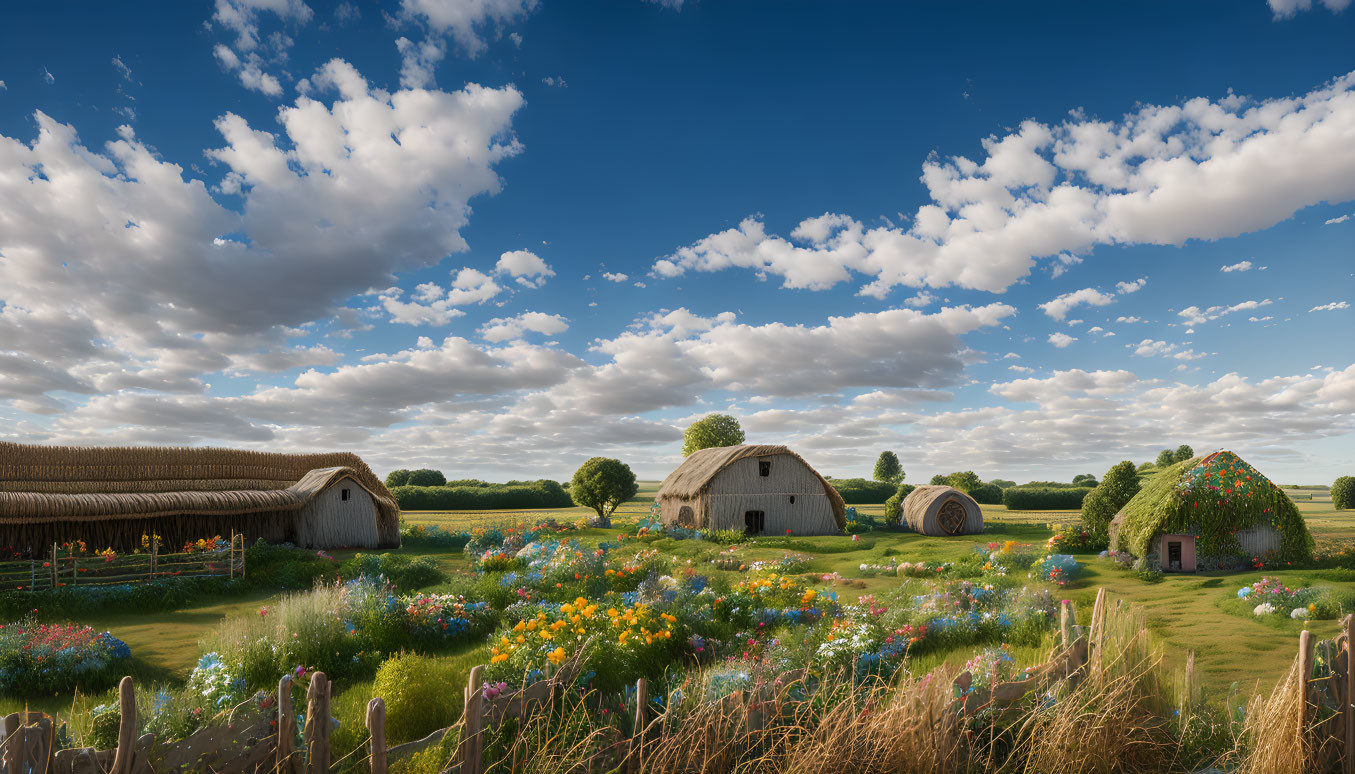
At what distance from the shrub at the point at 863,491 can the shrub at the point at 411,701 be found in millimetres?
46509

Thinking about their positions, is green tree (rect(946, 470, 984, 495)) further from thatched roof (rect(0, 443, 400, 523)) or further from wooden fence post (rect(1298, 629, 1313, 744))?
wooden fence post (rect(1298, 629, 1313, 744))

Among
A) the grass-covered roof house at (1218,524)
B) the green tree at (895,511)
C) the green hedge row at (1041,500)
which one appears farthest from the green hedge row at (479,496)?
the grass-covered roof house at (1218,524)

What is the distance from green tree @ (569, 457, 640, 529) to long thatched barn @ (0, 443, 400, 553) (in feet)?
43.6

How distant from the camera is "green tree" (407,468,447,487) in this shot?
5347 centimetres

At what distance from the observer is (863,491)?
171 ft

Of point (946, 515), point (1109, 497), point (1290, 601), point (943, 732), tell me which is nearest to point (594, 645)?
point (943, 732)

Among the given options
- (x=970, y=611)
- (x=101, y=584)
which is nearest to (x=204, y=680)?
(x=970, y=611)

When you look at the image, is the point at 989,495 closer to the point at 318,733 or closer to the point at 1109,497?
the point at 1109,497

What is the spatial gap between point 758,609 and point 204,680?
23.1 feet

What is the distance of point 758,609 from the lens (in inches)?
427

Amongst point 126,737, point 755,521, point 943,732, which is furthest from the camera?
point 755,521

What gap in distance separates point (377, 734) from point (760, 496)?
81.2 feet

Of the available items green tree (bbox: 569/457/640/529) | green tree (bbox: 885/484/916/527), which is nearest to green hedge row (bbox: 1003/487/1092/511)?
green tree (bbox: 885/484/916/527)

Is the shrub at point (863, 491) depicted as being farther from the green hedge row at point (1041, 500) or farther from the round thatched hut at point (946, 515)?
the round thatched hut at point (946, 515)
